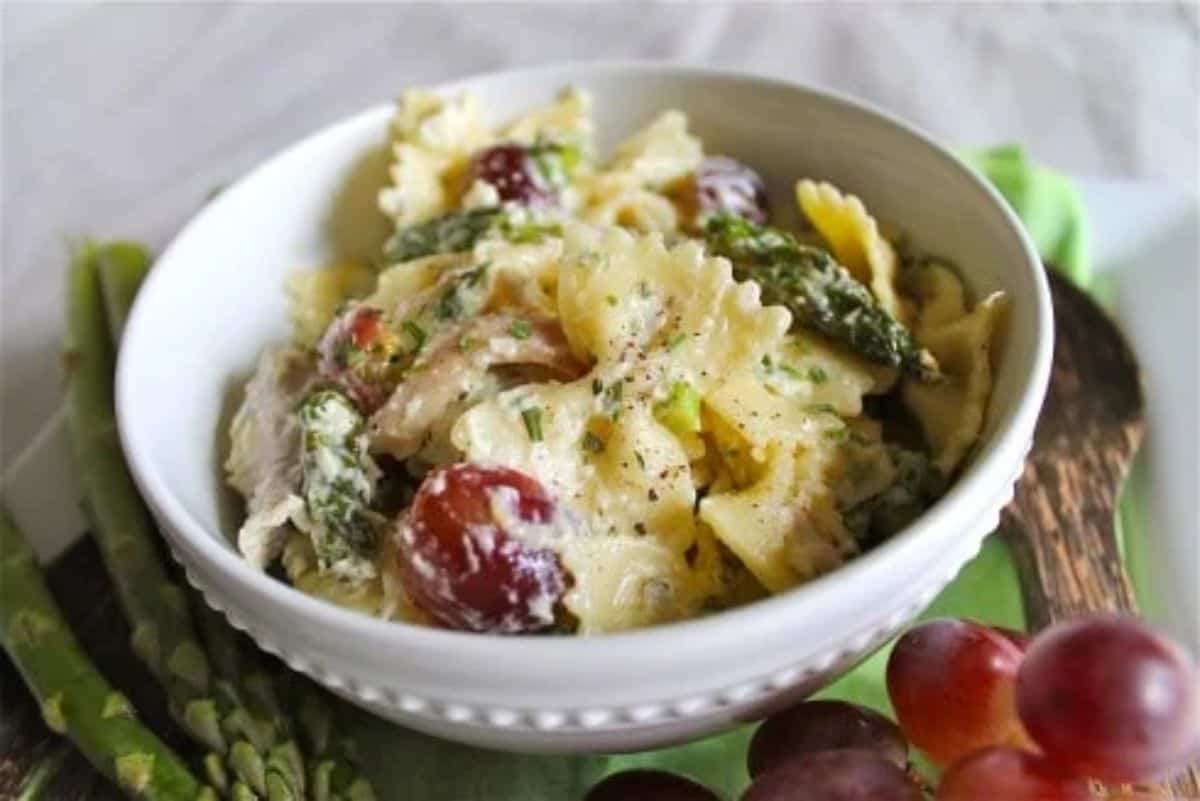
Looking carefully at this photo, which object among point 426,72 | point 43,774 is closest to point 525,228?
point 43,774

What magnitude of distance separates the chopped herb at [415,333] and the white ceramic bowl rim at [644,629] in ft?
0.81

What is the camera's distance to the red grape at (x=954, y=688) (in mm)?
1126

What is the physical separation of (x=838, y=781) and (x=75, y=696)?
2.35ft

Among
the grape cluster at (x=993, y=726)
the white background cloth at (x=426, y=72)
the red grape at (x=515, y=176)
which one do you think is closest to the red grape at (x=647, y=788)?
the grape cluster at (x=993, y=726)

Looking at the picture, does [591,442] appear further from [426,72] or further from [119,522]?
[426,72]

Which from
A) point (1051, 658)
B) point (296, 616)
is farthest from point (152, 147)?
point (1051, 658)

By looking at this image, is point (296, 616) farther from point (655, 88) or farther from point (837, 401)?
point (655, 88)

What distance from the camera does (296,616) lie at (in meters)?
1.07

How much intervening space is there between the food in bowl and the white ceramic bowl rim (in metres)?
0.06

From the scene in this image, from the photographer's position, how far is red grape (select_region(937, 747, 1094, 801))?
1.02m

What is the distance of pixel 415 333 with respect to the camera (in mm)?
1322

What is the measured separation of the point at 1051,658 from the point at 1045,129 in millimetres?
1707

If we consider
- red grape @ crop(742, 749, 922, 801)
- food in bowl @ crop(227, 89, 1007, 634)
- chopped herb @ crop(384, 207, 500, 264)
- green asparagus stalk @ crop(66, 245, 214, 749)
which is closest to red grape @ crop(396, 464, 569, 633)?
food in bowl @ crop(227, 89, 1007, 634)

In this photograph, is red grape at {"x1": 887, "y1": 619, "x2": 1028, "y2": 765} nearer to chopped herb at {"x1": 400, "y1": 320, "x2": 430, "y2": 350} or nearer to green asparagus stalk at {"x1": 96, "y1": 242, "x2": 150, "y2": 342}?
chopped herb at {"x1": 400, "y1": 320, "x2": 430, "y2": 350}
